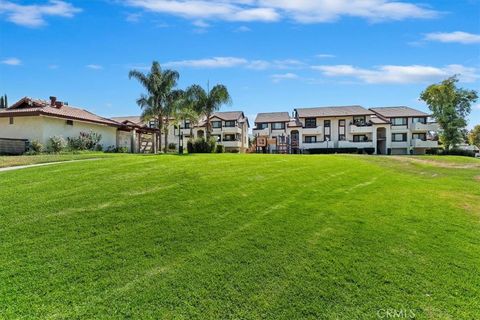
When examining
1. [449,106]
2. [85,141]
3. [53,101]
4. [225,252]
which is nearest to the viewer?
[225,252]

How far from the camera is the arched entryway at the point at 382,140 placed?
58500 mm

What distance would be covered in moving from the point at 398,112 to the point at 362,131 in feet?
29.5

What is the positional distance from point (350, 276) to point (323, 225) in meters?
1.98

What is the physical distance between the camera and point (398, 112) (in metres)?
60.4

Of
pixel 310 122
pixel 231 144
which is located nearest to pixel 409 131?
pixel 310 122

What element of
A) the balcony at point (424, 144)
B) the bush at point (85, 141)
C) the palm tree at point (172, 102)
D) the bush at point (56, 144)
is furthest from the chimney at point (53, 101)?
the balcony at point (424, 144)

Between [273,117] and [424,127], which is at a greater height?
[273,117]

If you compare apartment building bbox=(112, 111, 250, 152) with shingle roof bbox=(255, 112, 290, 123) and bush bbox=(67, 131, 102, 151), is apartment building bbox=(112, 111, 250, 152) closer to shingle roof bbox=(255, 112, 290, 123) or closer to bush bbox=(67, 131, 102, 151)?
shingle roof bbox=(255, 112, 290, 123)

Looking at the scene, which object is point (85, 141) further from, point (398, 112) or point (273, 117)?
point (398, 112)

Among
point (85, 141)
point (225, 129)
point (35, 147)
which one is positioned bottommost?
point (35, 147)

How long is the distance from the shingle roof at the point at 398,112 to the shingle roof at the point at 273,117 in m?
15.9

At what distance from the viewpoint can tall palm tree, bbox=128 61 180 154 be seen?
39344mm

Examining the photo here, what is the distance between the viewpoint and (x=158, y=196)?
8.90 metres

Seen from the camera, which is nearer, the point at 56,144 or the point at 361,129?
the point at 56,144
